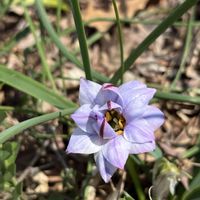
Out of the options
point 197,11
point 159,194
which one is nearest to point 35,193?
point 159,194

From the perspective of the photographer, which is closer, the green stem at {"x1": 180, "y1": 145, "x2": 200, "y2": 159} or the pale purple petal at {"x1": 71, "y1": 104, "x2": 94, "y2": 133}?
the pale purple petal at {"x1": 71, "y1": 104, "x2": 94, "y2": 133}

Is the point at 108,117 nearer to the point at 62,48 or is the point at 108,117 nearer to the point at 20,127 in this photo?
the point at 20,127

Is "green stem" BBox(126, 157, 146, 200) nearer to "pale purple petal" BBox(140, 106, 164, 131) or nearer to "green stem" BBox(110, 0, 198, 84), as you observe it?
"green stem" BBox(110, 0, 198, 84)

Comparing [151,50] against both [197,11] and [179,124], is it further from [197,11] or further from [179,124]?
[179,124]

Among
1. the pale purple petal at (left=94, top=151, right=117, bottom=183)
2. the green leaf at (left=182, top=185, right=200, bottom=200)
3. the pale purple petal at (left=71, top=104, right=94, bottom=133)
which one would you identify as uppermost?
the pale purple petal at (left=71, top=104, right=94, bottom=133)

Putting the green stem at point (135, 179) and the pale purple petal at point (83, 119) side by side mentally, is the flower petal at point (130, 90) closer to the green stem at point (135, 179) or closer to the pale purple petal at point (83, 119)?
the pale purple petal at point (83, 119)

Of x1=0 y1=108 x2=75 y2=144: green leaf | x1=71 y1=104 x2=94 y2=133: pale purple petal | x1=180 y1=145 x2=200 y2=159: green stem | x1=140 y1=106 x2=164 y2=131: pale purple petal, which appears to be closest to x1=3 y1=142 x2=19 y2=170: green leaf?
x1=0 y1=108 x2=75 y2=144: green leaf
